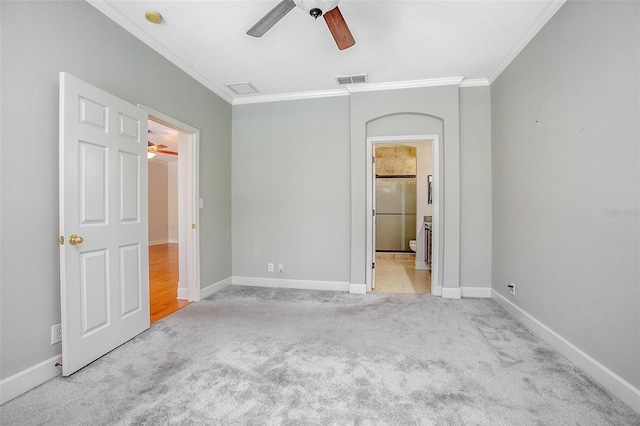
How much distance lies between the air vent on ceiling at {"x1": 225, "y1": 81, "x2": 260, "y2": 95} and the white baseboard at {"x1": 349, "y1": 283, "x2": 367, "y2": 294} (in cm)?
294

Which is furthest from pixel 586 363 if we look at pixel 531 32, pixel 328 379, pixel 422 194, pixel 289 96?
pixel 289 96

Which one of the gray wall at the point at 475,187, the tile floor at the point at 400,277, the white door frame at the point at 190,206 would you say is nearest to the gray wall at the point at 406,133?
the gray wall at the point at 475,187

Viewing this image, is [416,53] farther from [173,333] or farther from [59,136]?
[173,333]

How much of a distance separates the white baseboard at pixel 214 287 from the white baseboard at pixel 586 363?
3.49 m

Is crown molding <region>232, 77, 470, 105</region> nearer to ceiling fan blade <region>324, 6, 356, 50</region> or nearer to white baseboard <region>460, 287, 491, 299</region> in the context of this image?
ceiling fan blade <region>324, 6, 356, 50</region>

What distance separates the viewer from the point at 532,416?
1437mm

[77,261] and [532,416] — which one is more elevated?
[77,261]

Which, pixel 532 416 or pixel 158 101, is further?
pixel 158 101

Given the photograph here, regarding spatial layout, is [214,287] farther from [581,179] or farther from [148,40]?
[581,179]

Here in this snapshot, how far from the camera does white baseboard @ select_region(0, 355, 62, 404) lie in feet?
5.06

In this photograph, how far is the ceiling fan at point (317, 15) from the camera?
69.8 inches

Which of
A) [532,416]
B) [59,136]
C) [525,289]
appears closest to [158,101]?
[59,136]

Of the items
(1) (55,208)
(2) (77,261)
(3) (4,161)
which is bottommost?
(2) (77,261)

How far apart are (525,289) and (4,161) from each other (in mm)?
4081
